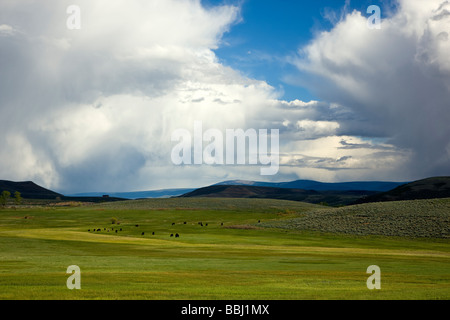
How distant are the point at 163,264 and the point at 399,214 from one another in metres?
79.9

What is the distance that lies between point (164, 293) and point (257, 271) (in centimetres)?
1270

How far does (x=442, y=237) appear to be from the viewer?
252ft

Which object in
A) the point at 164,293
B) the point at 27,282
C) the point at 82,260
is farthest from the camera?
the point at 82,260

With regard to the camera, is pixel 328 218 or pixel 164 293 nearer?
pixel 164 293

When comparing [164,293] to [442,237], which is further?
[442,237]

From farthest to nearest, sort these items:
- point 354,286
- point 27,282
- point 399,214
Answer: point 399,214 < point 354,286 < point 27,282

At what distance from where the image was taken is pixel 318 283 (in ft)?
88.2

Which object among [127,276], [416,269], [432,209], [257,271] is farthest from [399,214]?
[127,276]

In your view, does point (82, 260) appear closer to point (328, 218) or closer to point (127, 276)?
point (127, 276)

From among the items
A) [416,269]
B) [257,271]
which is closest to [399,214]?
[416,269]

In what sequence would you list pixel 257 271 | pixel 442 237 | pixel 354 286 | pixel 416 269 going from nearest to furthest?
pixel 354 286, pixel 257 271, pixel 416 269, pixel 442 237

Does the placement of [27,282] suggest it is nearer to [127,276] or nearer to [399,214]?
[127,276]
